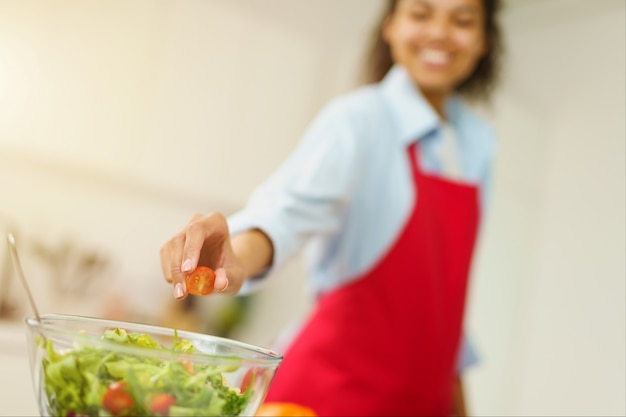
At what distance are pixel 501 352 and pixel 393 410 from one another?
1330mm

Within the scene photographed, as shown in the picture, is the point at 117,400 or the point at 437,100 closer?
the point at 117,400

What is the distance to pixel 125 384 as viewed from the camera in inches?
18.0

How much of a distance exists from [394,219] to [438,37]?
0.97ft

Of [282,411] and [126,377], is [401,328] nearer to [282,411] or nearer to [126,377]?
[282,411]

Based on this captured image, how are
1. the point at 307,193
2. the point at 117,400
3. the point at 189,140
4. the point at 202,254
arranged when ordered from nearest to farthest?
1. the point at 117,400
2. the point at 202,254
3. the point at 307,193
4. the point at 189,140

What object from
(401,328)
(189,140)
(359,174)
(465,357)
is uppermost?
(359,174)

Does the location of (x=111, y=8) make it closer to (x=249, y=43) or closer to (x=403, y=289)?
(x=249, y=43)

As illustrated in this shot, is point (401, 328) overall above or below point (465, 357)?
above

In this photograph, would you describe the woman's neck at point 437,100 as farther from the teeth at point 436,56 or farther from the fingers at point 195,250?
the fingers at point 195,250

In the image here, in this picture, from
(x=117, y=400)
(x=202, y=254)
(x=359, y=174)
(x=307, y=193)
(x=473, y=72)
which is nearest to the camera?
(x=117, y=400)

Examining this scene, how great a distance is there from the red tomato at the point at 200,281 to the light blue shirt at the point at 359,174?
0.96 feet

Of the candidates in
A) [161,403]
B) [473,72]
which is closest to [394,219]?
[473,72]

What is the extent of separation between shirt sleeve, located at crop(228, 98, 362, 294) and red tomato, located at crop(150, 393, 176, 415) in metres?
0.40

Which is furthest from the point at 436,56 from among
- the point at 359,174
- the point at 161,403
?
the point at 161,403
